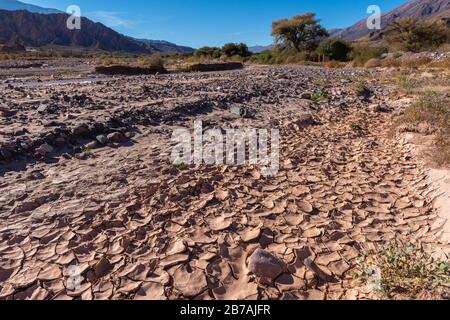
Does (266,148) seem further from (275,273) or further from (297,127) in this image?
(275,273)

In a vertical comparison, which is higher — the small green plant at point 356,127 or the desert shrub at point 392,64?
the desert shrub at point 392,64

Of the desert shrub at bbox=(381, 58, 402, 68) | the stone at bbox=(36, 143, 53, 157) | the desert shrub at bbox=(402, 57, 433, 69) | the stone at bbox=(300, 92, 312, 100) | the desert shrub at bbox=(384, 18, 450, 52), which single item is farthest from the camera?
the desert shrub at bbox=(384, 18, 450, 52)

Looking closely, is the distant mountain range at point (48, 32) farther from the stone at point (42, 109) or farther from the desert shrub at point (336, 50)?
the stone at point (42, 109)

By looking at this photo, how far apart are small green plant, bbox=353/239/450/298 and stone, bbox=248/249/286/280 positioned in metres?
0.46

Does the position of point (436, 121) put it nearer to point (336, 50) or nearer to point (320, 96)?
point (320, 96)

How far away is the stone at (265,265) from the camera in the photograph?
7.01 feet

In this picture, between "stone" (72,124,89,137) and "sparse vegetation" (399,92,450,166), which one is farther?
"stone" (72,124,89,137)

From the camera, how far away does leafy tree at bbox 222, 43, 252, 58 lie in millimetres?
36906

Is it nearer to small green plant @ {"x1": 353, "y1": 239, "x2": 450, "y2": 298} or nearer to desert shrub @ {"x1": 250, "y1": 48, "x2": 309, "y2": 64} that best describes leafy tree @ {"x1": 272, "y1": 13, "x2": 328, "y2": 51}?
desert shrub @ {"x1": 250, "y1": 48, "x2": 309, "y2": 64}

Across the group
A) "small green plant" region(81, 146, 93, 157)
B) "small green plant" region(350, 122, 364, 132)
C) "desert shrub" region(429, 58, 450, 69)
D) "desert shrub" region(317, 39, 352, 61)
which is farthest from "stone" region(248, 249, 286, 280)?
"desert shrub" region(317, 39, 352, 61)
